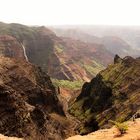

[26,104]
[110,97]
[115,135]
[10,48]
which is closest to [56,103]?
[110,97]

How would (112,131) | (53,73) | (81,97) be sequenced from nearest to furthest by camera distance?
1. (112,131)
2. (81,97)
3. (53,73)

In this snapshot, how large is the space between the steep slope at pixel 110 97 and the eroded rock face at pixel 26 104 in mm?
7762

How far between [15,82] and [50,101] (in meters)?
8.52

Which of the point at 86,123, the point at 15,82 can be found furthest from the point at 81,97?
the point at 15,82

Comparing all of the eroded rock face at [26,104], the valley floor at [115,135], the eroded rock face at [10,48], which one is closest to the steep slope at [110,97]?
the eroded rock face at [26,104]

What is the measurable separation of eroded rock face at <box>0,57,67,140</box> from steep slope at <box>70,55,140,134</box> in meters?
7.76

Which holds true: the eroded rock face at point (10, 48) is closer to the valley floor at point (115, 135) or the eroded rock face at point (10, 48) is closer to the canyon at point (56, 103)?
the canyon at point (56, 103)

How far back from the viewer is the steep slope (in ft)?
209

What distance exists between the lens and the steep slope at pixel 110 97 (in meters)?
63.6

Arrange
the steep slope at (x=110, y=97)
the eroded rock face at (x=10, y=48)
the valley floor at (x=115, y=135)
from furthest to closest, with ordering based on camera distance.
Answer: the eroded rock face at (x=10, y=48) < the steep slope at (x=110, y=97) < the valley floor at (x=115, y=135)

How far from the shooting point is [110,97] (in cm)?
7850

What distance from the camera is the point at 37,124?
5022 centimetres

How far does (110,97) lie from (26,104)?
32.1 m

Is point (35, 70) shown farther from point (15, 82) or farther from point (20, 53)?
point (20, 53)
